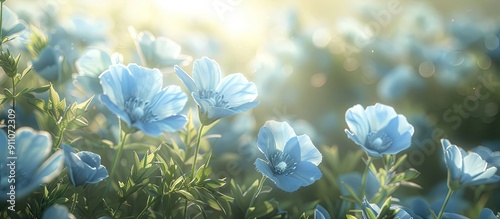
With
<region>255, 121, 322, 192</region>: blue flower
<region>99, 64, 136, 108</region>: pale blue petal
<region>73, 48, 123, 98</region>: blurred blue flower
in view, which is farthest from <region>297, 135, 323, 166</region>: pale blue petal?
<region>73, 48, 123, 98</region>: blurred blue flower

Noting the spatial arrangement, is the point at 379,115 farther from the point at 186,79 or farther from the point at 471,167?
the point at 186,79

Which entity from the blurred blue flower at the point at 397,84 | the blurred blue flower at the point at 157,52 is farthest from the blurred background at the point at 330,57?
the blurred blue flower at the point at 157,52

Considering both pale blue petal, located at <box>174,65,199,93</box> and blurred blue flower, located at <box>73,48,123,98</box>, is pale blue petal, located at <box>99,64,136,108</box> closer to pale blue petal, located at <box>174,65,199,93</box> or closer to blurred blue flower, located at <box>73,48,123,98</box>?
pale blue petal, located at <box>174,65,199,93</box>

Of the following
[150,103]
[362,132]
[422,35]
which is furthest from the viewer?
[422,35]

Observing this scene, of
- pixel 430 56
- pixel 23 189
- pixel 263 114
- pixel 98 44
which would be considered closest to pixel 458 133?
pixel 430 56

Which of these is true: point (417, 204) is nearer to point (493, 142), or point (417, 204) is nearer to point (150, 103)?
point (150, 103)

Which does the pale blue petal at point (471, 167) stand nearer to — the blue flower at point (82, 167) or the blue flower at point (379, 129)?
the blue flower at point (379, 129)

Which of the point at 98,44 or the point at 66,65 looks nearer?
the point at 66,65

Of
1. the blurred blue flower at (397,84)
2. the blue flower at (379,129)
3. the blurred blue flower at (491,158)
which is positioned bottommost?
the blurred blue flower at (397,84)
